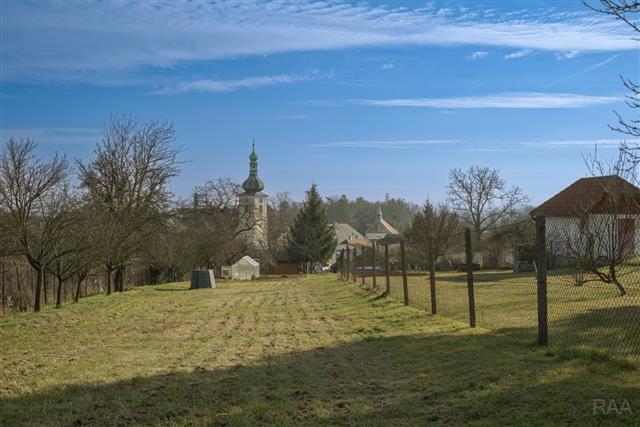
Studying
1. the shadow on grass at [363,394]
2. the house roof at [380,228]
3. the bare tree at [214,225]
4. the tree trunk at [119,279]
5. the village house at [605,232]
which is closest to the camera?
the shadow on grass at [363,394]

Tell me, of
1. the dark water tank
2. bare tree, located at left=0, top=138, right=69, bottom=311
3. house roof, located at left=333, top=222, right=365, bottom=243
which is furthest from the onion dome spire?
bare tree, located at left=0, top=138, right=69, bottom=311

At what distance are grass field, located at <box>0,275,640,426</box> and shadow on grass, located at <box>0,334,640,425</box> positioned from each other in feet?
0.06

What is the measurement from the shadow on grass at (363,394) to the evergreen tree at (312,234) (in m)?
61.8

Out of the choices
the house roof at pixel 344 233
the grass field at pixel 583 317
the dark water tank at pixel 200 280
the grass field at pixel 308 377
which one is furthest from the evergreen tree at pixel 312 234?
the grass field at pixel 308 377

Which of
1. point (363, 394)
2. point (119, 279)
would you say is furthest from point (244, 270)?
point (363, 394)

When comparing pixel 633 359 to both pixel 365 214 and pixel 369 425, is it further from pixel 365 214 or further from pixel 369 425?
pixel 365 214

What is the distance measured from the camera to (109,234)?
76.6ft

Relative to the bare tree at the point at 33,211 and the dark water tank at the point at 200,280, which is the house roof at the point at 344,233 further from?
the bare tree at the point at 33,211

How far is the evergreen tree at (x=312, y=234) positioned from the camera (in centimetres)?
7019

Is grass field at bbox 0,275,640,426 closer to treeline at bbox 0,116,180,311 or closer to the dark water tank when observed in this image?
treeline at bbox 0,116,180,311

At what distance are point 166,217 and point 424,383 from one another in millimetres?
28213

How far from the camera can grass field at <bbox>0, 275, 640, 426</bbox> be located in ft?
18.1

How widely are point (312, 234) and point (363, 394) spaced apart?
63734 millimetres

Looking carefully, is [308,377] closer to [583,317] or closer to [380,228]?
[583,317]
